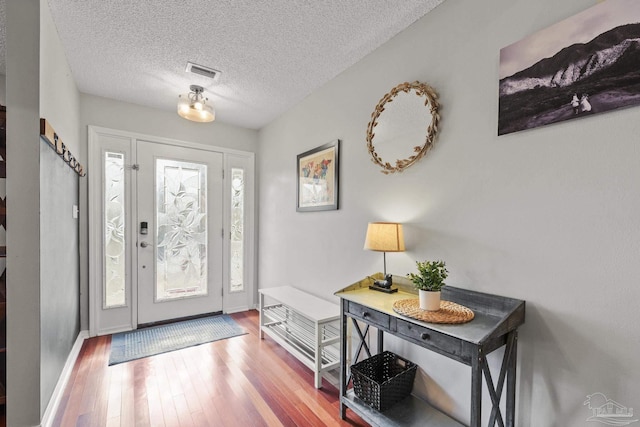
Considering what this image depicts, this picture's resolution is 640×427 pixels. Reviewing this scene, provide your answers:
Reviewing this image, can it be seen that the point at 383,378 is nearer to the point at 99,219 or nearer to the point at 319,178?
the point at 319,178

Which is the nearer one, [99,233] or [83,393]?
[83,393]

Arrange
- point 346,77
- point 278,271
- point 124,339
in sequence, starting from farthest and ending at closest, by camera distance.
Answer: point 278,271 < point 124,339 < point 346,77

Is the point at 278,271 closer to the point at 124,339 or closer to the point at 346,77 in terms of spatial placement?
the point at 124,339

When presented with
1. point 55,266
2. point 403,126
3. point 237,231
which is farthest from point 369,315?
point 237,231

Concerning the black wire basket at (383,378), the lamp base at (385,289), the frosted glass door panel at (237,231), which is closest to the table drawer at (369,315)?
the lamp base at (385,289)

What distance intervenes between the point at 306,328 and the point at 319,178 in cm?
146

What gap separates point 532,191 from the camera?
134 cm

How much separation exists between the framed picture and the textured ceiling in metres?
0.64

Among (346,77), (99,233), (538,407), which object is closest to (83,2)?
(346,77)

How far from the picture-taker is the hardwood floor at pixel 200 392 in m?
1.81

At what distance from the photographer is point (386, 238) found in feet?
5.96

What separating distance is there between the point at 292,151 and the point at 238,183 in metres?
1.06
